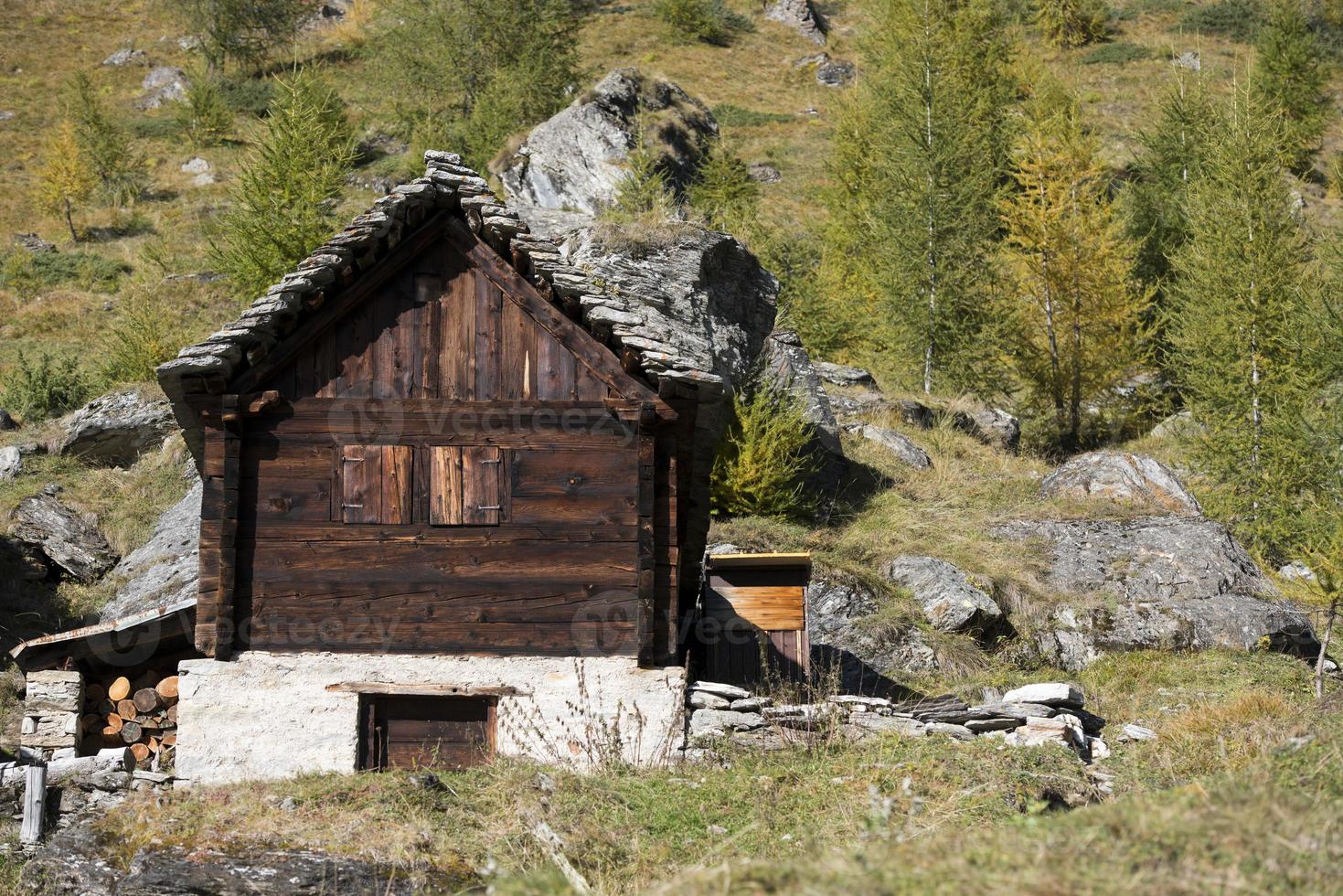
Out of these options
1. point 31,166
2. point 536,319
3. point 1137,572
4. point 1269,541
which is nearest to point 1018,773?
point 536,319

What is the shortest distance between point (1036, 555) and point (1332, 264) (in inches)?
319

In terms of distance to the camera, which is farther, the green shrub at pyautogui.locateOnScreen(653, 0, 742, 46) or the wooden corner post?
the green shrub at pyautogui.locateOnScreen(653, 0, 742, 46)

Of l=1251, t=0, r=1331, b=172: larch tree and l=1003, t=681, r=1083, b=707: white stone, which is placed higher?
l=1251, t=0, r=1331, b=172: larch tree

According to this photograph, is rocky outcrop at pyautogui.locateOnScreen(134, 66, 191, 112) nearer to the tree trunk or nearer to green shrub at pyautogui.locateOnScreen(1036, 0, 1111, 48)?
the tree trunk

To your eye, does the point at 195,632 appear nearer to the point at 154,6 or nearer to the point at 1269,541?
the point at 1269,541

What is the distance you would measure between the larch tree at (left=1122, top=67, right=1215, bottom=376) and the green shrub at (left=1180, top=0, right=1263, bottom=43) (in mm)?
29120

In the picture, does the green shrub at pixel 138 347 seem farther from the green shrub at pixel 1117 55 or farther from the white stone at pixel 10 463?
the green shrub at pixel 1117 55

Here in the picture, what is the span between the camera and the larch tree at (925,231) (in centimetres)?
2788

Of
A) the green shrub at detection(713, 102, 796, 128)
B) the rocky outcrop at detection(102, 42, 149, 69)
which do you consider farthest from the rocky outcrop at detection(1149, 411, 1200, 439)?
the rocky outcrop at detection(102, 42, 149, 69)

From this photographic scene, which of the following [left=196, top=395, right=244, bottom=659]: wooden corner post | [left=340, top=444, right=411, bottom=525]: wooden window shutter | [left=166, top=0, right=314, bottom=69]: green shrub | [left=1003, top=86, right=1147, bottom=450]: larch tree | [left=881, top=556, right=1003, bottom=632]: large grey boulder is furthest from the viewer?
[left=166, top=0, right=314, bottom=69]: green shrub

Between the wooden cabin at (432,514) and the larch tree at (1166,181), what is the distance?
22.0 m

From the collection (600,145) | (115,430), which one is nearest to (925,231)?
(600,145)

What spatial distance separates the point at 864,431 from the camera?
80.4ft

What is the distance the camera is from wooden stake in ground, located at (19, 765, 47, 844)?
1045 cm
